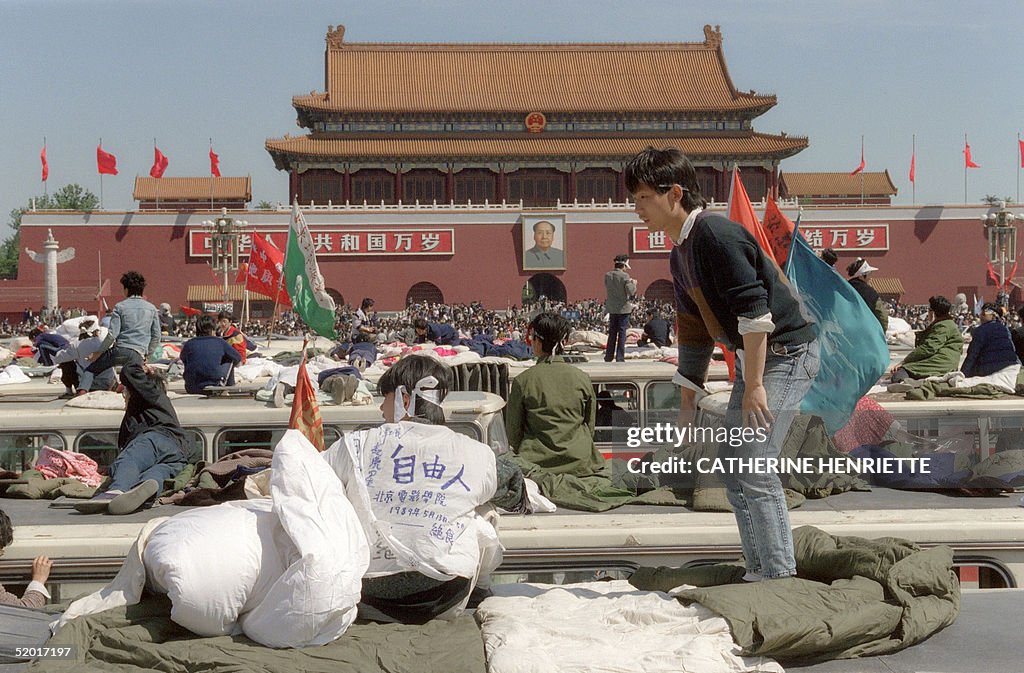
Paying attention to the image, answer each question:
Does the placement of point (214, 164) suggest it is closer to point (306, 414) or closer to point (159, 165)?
point (159, 165)

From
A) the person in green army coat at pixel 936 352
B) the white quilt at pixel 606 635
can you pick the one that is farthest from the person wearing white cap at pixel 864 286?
the white quilt at pixel 606 635

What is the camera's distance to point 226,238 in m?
36.0

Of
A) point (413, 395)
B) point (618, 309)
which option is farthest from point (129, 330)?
point (413, 395)

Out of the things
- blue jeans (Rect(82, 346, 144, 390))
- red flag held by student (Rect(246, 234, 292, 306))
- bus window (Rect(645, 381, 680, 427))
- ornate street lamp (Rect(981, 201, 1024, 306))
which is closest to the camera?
bus window (Rect(645, 381, 680, 427))

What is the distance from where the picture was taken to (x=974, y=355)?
793 cm

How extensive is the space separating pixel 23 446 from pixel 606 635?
3.56 m

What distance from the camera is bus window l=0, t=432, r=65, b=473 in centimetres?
593

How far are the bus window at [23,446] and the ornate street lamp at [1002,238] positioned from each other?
30.1 metres

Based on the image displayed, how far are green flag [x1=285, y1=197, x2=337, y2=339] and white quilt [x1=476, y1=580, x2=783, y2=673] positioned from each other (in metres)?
7.59

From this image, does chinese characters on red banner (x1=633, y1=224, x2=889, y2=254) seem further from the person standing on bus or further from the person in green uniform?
the person in green uniform

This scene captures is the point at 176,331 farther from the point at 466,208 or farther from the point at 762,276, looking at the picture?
the point at 762,276

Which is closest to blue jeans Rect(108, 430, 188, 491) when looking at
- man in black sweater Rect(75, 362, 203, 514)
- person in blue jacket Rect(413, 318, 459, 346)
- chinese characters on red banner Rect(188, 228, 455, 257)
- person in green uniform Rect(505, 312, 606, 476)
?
man in black sweater Rect(75, 362, 203, 514)

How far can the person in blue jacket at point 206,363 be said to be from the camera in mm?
7641

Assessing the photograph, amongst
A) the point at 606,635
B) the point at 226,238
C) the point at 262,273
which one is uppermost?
the point at 226,238
